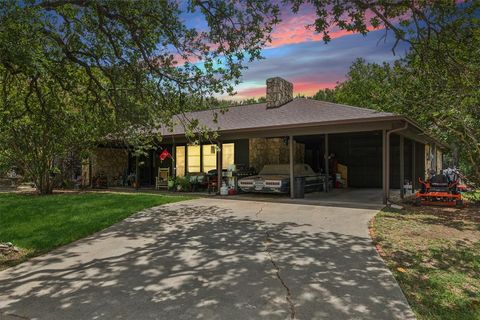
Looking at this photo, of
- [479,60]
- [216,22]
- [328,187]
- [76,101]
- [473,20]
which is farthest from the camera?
[328,187]

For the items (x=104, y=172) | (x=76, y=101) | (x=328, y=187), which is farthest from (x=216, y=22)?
(x=104, y=172)

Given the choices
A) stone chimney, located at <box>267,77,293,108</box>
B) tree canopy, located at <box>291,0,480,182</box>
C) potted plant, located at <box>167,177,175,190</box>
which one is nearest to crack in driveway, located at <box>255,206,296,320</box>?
tree canopy, located at <box>291,0,480,182</box>

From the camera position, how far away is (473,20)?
5.45m

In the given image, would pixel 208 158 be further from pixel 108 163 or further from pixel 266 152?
pixel 108 163

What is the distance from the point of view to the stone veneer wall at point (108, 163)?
20266 millimetres

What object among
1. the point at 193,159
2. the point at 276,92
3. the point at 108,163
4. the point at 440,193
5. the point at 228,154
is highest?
the point at 276,92

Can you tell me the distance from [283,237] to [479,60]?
6342mm

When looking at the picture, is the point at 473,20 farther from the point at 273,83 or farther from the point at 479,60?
the point at 273,83

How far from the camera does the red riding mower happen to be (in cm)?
1145

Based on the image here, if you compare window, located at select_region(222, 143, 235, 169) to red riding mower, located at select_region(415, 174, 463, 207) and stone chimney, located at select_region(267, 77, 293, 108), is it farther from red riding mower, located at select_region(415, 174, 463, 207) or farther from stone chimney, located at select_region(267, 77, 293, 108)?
red riding mower, located at select_region(415, 174, 463, 207)

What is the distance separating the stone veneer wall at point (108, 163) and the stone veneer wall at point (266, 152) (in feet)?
29.4

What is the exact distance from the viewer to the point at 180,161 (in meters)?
19.0

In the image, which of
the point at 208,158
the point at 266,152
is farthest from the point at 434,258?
the point at 208,158

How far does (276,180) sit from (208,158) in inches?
223
